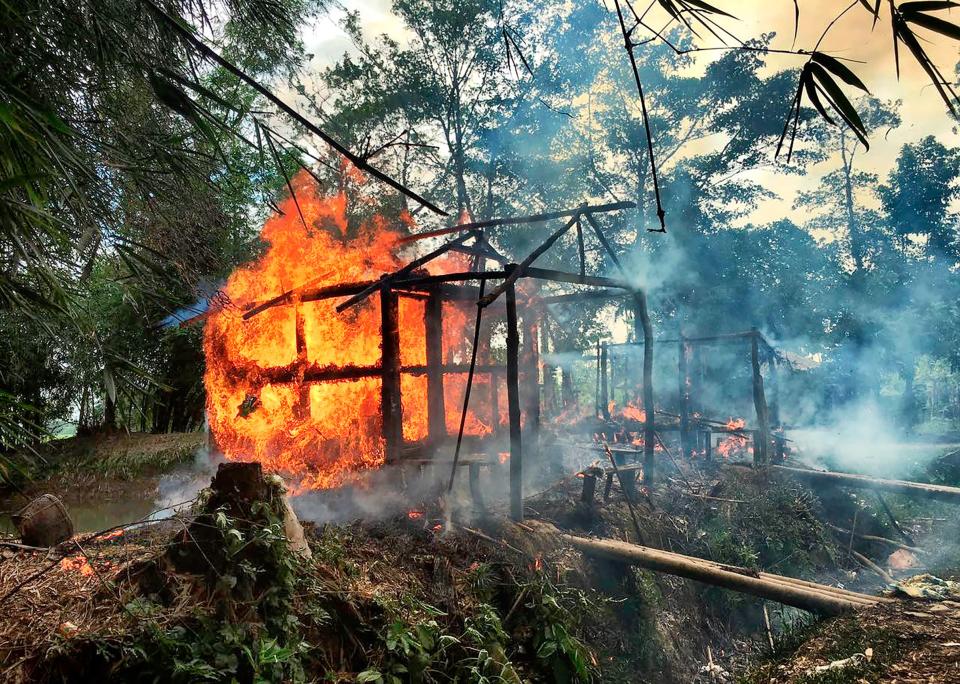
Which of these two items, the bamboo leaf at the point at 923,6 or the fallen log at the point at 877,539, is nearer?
the bamboo leaf at the point at 923,6

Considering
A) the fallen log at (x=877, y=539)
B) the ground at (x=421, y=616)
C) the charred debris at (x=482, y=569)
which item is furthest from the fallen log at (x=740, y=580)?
the fallen log at (x=877, y=539)

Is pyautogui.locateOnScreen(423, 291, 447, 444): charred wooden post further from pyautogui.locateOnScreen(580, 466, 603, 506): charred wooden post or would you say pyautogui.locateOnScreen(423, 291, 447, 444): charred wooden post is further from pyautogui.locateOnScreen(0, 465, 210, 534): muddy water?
pyautogui.locateOnScreen(0, 465, 210, 534): muddy water

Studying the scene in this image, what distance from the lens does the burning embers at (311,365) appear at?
36.5 ft

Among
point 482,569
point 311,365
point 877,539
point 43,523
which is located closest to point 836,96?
point 482,569

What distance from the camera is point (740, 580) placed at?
6.88m

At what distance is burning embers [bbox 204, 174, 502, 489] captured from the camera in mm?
11133

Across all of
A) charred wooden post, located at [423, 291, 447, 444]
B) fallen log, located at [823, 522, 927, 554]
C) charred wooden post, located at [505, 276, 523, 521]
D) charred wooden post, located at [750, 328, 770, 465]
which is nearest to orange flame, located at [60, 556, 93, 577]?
charred wooden post, located at [505, 276, 523, 521]

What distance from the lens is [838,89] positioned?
2184 mm

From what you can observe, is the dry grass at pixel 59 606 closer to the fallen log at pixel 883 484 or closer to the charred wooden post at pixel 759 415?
the fallen log at pixel 883 484

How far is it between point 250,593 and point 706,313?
2282 centimetres

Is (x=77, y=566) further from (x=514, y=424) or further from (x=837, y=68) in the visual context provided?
(x=837, y=68)

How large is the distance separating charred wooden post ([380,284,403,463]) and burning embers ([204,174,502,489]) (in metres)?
0.60

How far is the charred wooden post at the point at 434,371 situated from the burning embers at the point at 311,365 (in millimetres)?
341

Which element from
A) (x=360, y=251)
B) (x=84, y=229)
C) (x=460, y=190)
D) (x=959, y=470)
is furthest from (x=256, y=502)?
(x=460, y=190)
